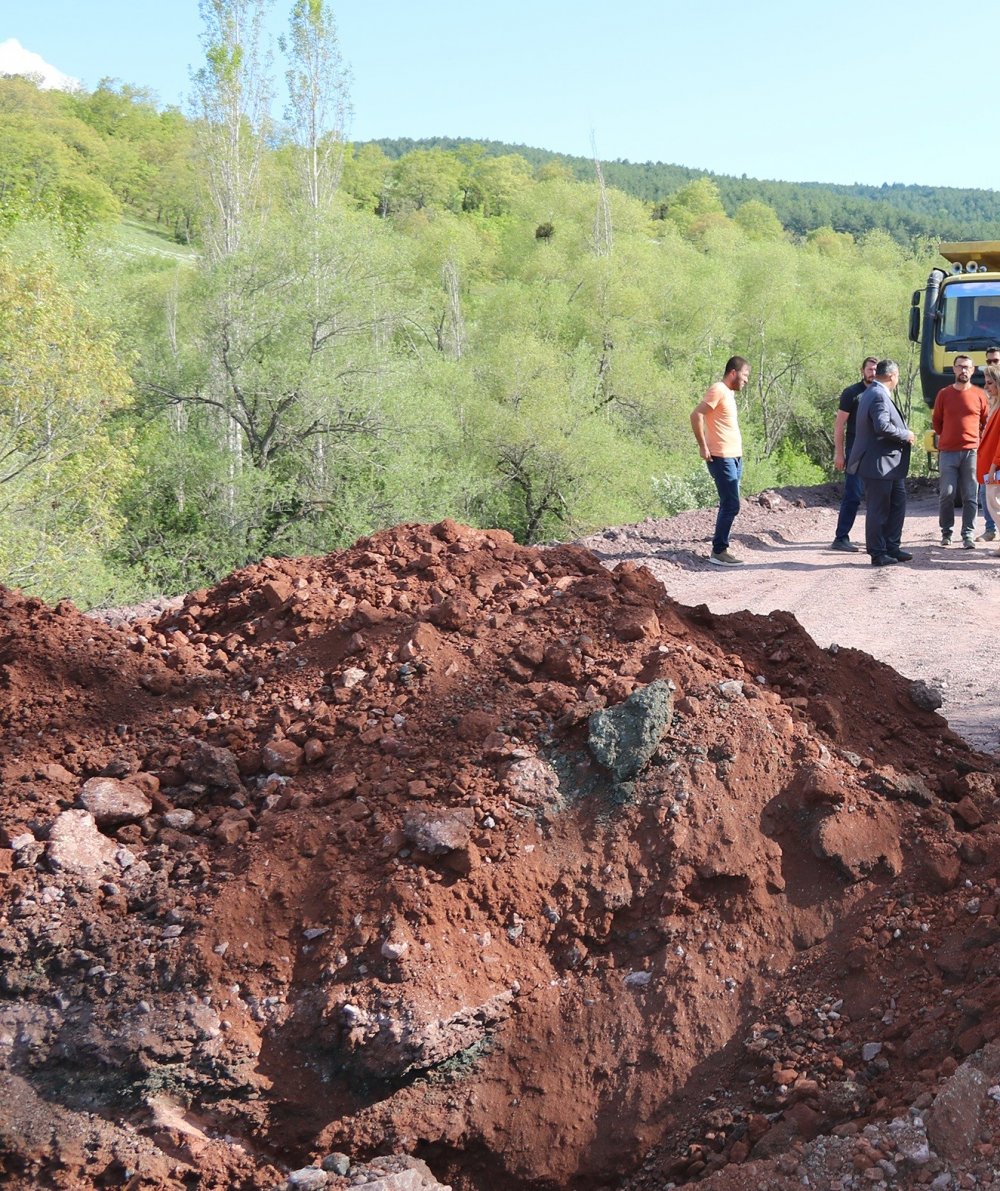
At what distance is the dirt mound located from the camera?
130 inches

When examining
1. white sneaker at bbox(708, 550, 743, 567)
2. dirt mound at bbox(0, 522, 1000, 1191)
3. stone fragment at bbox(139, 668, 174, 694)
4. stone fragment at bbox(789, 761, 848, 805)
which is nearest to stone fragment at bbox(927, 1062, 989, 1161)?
dirt mound at bbox(0, 522, 1000, 1191)

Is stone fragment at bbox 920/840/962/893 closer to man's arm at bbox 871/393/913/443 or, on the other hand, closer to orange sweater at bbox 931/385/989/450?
man's arm at bbox 871/393/913/443

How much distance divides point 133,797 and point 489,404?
2145 cm

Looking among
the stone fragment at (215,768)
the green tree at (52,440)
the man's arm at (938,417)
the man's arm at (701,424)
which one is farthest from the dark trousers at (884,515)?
the green tree at (52,440)

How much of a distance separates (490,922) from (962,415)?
31.3 feet

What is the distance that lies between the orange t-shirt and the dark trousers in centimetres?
147

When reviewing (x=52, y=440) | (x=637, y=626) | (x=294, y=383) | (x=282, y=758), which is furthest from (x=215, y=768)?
(x=294, y=383)

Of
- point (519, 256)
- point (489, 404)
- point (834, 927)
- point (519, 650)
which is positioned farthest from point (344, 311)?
point (519, 256)

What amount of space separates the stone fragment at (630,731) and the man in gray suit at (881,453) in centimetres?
659

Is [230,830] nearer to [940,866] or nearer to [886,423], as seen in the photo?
[940,866]

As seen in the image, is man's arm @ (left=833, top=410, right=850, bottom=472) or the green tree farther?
the green tree

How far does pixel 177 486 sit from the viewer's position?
75.1 ft

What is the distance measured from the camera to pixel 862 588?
9750mm

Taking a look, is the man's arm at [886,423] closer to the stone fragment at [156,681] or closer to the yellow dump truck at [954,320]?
the stone fragment at [156,681]
